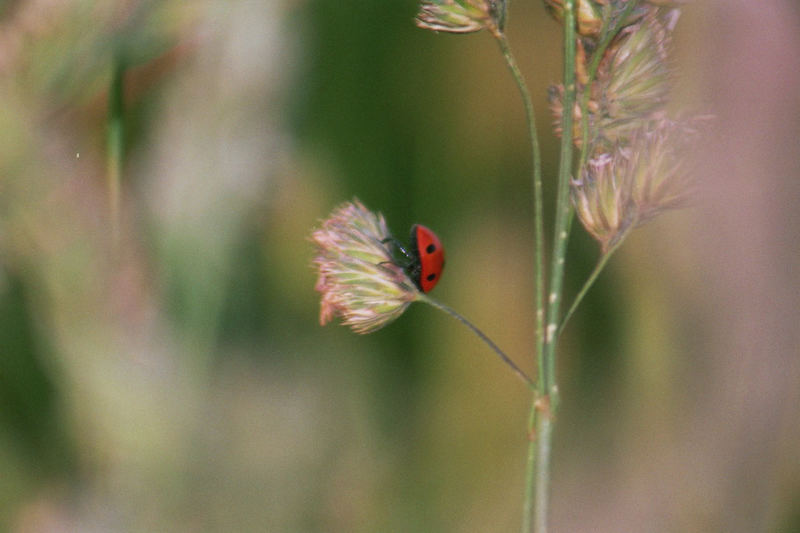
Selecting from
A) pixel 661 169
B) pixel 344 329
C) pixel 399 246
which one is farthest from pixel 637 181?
pixel 344 329

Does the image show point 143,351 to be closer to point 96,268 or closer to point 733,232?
point 96,268

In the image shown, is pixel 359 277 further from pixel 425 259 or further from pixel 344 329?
pixel 344 329

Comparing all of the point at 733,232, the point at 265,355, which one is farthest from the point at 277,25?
the point at 733,232

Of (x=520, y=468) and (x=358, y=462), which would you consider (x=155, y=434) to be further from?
(x=520, y=468)

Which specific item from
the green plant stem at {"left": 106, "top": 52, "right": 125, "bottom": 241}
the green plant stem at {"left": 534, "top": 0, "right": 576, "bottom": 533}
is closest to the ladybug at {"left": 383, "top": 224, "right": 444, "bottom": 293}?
the green plant stem at {"left": 534, "top": 0, "right": 576, "bottom": 533}

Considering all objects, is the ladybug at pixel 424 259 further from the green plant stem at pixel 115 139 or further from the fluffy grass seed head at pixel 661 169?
the green plant stem at pixel 115 139

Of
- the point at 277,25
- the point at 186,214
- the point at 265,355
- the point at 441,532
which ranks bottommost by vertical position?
the point at 441,532

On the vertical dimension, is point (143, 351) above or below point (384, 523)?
above

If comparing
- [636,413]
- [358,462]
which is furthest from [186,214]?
[636,413]

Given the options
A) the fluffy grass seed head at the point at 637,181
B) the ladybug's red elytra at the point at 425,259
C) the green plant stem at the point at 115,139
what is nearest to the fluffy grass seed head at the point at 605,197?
the fluffy grass seed head at the point at 637,181
